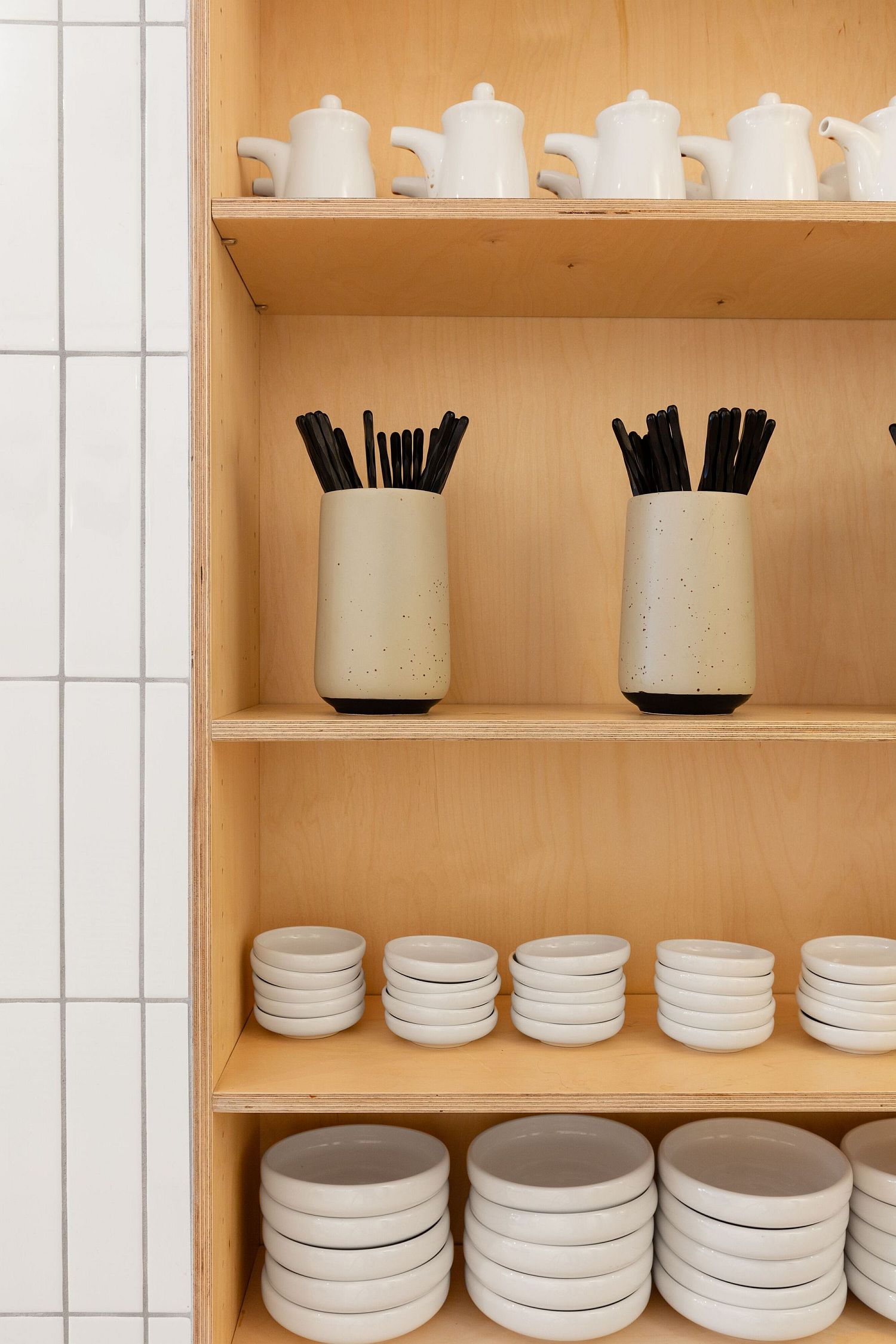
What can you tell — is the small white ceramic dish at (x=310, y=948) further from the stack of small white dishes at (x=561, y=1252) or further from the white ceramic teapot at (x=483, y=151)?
the white ceramic teapot at (x=483, y=151)

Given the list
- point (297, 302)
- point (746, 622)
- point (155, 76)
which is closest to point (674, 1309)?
point (746, 622)

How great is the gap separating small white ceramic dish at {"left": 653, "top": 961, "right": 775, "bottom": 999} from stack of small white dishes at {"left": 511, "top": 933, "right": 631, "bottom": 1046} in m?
0.07

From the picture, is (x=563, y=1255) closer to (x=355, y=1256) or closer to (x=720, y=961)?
(x=355, y=1256)

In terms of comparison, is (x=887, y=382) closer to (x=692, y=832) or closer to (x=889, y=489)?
(x=889, y=489)

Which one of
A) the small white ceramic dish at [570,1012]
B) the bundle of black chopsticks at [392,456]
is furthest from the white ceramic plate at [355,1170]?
the bundle of black chopsticks at [392,456]

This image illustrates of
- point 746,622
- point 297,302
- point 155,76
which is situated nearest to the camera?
point 155,76

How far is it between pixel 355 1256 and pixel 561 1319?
0.74ft

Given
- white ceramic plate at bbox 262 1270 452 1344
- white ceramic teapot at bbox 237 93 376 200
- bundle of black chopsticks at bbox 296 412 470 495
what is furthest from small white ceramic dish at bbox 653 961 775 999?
white ceramic teapot at bbox 237 93 376 200

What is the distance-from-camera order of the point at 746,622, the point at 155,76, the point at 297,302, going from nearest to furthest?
the point at 155,76 < the point at 746,622 < the point at 297,302

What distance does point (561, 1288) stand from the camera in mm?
1062

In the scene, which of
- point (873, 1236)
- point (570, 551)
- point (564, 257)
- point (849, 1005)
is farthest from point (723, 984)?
point (564, 257)

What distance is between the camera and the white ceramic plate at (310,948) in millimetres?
1135

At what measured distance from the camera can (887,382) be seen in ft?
4.39

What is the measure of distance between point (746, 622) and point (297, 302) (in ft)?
2.23
